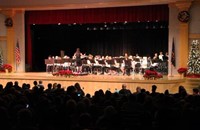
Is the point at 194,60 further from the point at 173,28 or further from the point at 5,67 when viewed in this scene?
the point at 5,67

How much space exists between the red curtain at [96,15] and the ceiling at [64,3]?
1036 millimetres

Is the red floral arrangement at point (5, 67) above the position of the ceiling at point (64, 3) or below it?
below

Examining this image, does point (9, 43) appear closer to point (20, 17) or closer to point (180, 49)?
point (20, 17)

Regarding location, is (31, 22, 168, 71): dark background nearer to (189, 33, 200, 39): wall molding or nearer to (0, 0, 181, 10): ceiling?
(0, 0, 181, 10): ceiling

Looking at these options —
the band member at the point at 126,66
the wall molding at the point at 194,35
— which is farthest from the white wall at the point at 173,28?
the band member at the point at 126,66

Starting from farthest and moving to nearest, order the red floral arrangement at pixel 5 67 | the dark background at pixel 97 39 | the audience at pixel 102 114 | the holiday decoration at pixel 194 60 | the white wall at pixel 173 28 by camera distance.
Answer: the dark background at pixel 97 39 < the red floral arrangement at pixel 5 67 < the white wall at pixel 173 28 < the holiday decoration at pixel 194 60 < the audience at pixel 102 114

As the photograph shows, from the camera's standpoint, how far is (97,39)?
27.5 metres

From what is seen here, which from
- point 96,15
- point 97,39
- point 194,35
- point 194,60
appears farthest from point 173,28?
point 97,39

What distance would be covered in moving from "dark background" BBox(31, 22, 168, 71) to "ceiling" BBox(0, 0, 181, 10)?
305 cm

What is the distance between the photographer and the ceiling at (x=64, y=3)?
20.5m

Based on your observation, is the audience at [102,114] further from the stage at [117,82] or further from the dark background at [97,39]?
the dark background at [97,39]

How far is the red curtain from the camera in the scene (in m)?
21.8

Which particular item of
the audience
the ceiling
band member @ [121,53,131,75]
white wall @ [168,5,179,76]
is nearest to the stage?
band member @ [121,53,131,75]

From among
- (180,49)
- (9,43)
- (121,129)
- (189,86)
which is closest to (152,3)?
(180,49)
